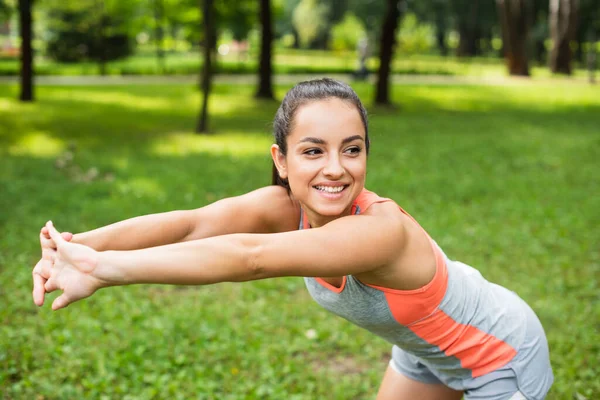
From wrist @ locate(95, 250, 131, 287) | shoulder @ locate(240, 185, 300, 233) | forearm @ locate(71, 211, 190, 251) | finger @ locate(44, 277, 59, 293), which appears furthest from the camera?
shoulder @ locate(240, 185, 300, 233)

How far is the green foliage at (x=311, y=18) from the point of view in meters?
62.8

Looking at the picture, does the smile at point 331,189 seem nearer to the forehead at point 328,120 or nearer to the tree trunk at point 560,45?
the forehead at point 328,120

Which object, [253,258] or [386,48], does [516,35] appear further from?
[253,258]

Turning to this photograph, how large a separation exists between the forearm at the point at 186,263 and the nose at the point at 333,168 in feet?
1.10

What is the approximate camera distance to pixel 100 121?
53.0 feet

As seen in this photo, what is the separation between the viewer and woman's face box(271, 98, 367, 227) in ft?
6.92

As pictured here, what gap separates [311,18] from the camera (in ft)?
208

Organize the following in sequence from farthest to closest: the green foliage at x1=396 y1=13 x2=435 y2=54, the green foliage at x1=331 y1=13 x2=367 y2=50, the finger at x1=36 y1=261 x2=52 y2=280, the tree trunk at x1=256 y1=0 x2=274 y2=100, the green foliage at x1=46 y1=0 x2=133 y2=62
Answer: the green foliage at x1=331 y1=13 x2=367 y2=50, the green foliage at x1=396 y1=13 x2=435 y2=54, the green foliage at x1=46 y1=0 x2=133 y2=62, the tree trunk at x1=256 y1=0 x2=274 y2=100, the finger at x1=36 y1=261 x2=52 y2=280

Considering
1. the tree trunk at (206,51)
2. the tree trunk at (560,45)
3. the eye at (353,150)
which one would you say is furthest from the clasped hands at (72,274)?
the tree trunk at (560,45)

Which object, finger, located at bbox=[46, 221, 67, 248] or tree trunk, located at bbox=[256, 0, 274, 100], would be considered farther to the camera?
tree trunk, located at bbox=[256, 0, 274, 100]

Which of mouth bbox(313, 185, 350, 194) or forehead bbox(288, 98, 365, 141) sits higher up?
forehead bbox(288, 98, 365, 141)

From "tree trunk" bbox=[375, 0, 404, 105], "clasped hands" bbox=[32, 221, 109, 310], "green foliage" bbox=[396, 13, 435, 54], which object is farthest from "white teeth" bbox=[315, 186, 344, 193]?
"green foliage" bbox=[396, 13, 435, 54]

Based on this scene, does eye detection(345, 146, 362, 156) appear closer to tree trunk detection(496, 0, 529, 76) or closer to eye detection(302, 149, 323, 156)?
eye detection(302, 149, 323, 156)

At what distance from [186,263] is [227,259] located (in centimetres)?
12
